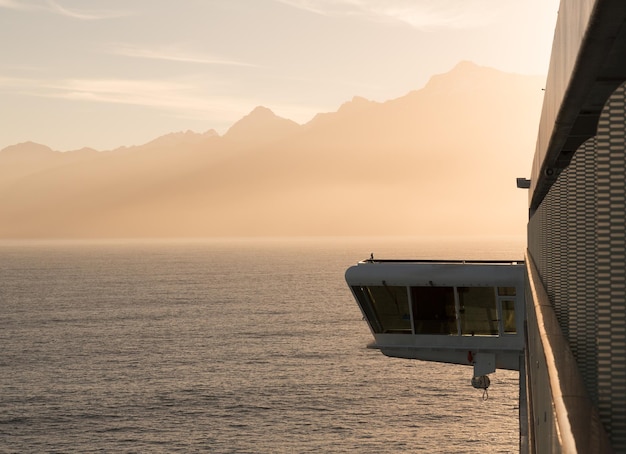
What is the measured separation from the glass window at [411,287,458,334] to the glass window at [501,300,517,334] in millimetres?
2163

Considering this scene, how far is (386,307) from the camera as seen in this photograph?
142ft

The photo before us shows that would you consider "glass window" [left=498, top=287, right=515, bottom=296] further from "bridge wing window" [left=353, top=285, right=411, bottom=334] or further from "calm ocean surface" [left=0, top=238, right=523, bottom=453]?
"calm ocean surface" [left=0, top=238, right=523, bottom=453]

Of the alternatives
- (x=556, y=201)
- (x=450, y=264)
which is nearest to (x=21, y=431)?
(x=450, y=264)

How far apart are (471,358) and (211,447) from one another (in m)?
38.7

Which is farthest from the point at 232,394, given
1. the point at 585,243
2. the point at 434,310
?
the point at 585,243

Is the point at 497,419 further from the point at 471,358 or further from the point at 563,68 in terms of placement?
the point at 563,68

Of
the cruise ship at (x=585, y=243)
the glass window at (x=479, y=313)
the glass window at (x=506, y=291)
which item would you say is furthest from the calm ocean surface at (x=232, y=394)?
the cruise ship at (x=585, y=243)

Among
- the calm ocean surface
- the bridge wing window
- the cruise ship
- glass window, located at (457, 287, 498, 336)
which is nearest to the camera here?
the cruise ship

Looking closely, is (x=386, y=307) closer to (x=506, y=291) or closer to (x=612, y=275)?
(x=506, y=291)

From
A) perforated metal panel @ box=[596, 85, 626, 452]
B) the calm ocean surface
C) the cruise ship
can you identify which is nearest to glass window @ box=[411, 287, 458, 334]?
the cruise ship

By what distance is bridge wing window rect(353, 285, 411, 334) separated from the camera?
1697 inches

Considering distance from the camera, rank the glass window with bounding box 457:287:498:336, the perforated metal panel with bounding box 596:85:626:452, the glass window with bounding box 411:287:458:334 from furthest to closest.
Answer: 1. the glass window with bounding box 411:287:458:334
2. the glass window with bounding box 457:287:498:336
3. the perforated metal panel with bounding box 596:85:626:452

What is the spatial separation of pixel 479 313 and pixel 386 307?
4.11 metres

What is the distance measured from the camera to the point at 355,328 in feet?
525
